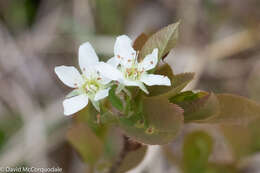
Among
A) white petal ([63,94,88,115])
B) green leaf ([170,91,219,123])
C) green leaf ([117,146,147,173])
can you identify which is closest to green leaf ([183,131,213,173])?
green leaf ([117,146,147,173])

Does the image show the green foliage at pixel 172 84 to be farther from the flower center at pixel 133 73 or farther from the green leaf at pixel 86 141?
the green leaf at pixel 86 141

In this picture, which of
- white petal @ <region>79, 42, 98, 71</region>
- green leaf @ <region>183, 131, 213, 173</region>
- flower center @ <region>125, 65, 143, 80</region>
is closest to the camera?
flower center @ <region>125, 65, 143, 80</region>

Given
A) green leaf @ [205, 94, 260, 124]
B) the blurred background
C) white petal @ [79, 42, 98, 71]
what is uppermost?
white petal @ [79, 42, 98, 71]

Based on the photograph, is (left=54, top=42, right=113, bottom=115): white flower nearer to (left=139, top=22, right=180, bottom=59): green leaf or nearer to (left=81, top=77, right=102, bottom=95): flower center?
(left=81, top=77, right=102, bottom=95): flower center

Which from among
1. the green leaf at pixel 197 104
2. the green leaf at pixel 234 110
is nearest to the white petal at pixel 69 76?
the green leaf at pixel 197 104

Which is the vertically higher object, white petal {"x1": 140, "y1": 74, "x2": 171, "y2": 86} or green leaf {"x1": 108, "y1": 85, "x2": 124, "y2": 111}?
white petal {"x1": 140, "y1": 74, "x2": 171, "y2": 86}

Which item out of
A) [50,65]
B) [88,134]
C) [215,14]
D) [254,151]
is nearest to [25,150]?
[50,65]

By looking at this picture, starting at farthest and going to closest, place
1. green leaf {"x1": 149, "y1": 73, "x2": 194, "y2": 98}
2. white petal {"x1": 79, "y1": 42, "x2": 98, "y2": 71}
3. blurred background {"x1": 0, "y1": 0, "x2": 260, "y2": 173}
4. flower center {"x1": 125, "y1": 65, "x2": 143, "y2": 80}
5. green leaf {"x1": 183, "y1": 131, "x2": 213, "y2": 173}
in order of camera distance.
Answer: blurred background {"x1": 0, "y1": 0, "x2": 260, "y2": 173}, green leaf {"x1": 183, "y1": 131, "x2": 213, "y2": 173}, white petal {"x1": 79, "y1": 42, "x2": 98, "y2": 71}, flower center {"x1": 125, "y1": 65, "x2": 143, "y2": 80}, green leaf {"x1": 149, "y1": 73, "x2": 194, "y2": 98}
